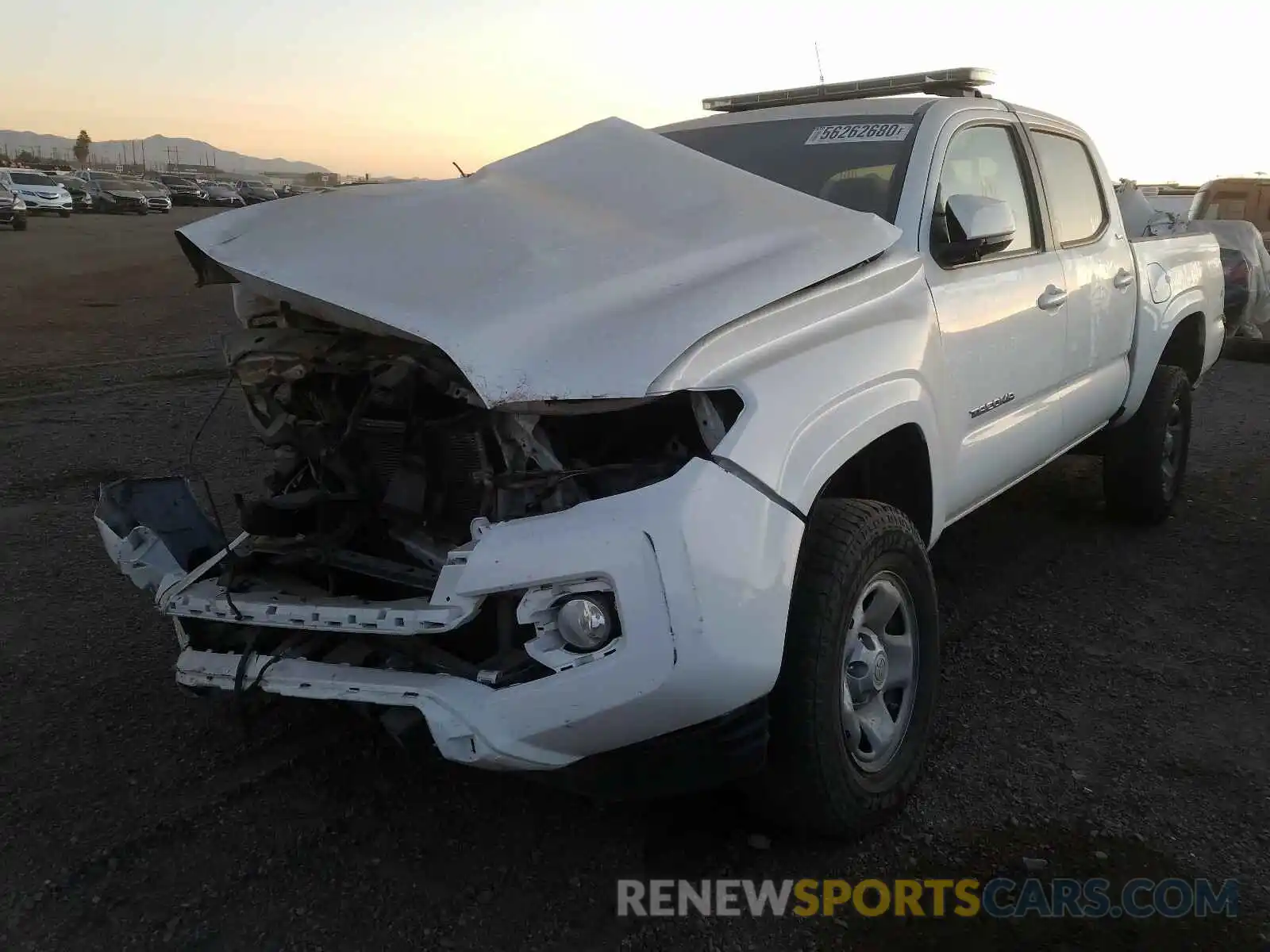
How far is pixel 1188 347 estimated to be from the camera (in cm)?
579

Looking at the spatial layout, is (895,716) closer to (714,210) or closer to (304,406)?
(714,210)

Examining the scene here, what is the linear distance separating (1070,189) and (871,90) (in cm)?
99

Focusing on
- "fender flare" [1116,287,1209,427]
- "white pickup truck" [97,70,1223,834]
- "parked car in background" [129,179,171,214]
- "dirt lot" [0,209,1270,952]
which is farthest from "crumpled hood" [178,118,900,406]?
"parked car in background" [129,179,171,214]

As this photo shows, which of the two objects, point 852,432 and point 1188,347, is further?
point 1188,347

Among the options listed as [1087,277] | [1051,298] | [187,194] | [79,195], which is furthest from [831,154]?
[187,194]

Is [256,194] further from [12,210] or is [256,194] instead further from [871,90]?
[871,90]

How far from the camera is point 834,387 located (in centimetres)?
263

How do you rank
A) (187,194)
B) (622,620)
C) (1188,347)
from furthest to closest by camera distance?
(187,194)
(1188,347)
(622,620)

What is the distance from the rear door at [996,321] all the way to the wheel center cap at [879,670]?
80cm

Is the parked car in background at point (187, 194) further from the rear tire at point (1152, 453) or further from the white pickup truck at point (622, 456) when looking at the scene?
the white pickup truck at point (622, 456)

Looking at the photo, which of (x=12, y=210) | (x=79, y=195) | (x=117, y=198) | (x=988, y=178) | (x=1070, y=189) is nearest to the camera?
(x=988, y=178)

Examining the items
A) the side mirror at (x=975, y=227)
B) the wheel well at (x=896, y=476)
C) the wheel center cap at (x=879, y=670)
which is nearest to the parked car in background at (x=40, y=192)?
the side mirror at (x=975, y=227)

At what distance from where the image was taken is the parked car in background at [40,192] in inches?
1426

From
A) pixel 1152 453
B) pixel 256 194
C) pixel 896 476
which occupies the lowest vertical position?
pixel 1152 453
